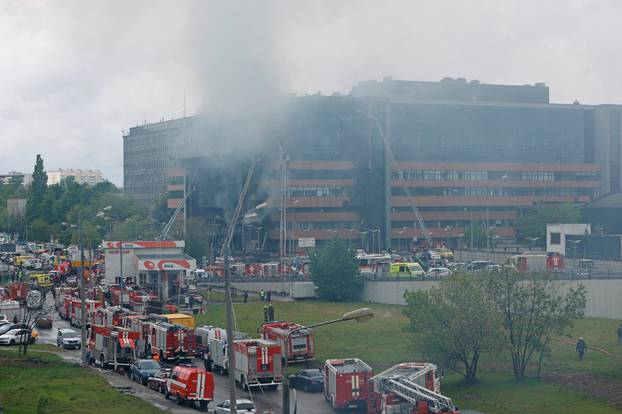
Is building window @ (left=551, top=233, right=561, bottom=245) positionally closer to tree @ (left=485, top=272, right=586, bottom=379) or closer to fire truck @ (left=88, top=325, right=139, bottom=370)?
tree @ (left=485, top=272, right=586, bottom=379)

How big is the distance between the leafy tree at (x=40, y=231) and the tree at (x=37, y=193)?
34.8ft

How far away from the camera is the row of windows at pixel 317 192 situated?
81.6 meters

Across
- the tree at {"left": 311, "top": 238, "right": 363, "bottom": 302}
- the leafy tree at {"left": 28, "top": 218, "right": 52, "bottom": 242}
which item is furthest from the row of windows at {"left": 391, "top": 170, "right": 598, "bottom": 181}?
the leafy tree at {"left": 28, "top": 218, "right": 52, "bottom": 242}

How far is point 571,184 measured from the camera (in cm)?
9412

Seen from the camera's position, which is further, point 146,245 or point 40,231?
point 40,231

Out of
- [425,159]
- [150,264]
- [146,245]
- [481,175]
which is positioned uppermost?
[425,159]

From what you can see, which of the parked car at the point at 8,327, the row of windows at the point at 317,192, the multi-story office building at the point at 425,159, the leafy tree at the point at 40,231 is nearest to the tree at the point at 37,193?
the leafy tree at the point at 40,231

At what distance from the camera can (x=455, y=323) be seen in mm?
26391

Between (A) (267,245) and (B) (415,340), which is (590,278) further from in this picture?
(A) (267,245)

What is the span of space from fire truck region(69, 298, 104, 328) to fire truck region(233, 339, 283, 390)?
1562 cm

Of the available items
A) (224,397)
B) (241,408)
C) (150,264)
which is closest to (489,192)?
(150,264)

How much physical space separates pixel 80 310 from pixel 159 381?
17206mm

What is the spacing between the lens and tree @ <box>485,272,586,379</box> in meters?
27.6

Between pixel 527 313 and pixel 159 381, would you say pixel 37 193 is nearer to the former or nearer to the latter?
pixel 159 381
